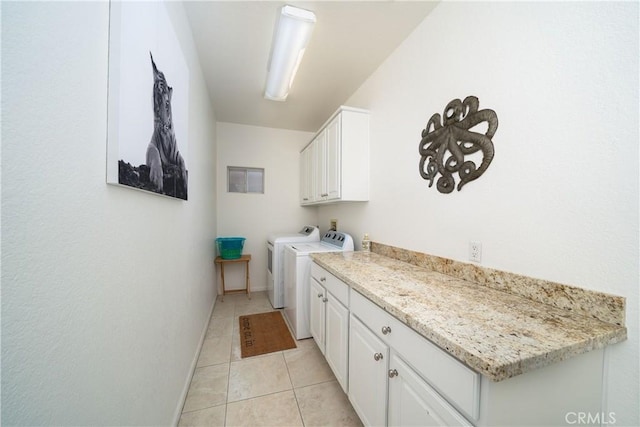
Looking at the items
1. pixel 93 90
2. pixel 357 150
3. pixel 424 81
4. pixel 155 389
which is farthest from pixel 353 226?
pixel 93 90

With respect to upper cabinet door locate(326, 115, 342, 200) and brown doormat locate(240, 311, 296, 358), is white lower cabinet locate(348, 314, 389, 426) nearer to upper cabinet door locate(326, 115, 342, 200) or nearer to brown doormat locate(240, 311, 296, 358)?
brown doormat locate(240, 311, 296, 358)

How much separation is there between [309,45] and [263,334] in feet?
8.85

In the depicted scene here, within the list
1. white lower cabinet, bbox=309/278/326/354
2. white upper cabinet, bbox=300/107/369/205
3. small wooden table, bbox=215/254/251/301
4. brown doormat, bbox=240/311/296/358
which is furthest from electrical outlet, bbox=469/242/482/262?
small wooden table, bbox=215/254/251/301

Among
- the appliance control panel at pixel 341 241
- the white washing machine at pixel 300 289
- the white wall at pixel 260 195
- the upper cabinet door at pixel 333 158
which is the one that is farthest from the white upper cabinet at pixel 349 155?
the white wall at pixel 260 195

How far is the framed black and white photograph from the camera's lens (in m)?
0.71

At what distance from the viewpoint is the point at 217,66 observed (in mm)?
2049

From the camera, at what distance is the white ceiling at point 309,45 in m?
1.46

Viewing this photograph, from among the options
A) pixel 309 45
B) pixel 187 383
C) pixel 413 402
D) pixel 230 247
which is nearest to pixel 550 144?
pixel 413 402

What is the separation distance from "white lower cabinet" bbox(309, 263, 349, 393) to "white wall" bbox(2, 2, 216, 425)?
38.9 inches

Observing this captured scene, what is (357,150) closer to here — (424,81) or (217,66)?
(424,81)

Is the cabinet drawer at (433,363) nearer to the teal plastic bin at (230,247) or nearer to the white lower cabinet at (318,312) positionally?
the white lower cabinet at (318,312)

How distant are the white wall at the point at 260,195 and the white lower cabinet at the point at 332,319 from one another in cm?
180

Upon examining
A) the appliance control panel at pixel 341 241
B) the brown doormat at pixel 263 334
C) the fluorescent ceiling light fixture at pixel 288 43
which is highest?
the fluorescent ceiling light fixture at pixel 288 43

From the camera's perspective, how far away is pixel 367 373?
3.73ft
